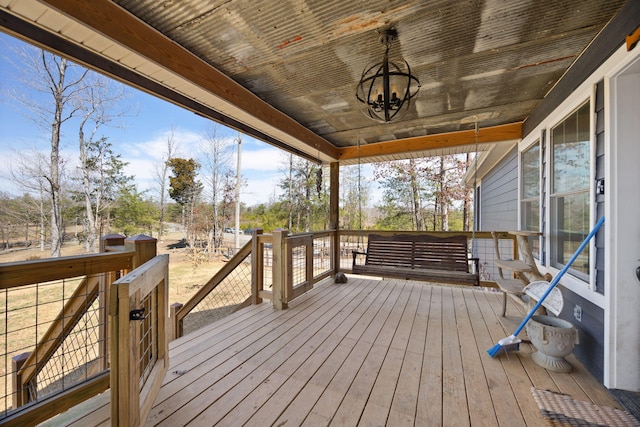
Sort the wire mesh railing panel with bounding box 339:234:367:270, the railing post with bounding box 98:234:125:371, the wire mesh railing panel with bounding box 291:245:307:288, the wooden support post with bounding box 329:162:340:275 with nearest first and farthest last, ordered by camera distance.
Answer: the railing post with bounding box 98:234:125:371
the wire mesh railing panel with bounding box 291:245:307:288
the wooden support post with bounding box 329:162:340:275
the wire mesh railing panel with bounding box 339:234:367:270

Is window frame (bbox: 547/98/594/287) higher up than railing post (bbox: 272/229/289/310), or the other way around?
window frame (bbox: 547/98/594/287)

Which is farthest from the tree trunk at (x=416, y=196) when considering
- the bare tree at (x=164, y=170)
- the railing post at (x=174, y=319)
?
the bare tree at (x=164, y=170)

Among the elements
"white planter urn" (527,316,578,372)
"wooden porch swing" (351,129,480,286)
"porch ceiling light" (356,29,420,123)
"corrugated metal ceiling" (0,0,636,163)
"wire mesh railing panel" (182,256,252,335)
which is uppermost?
"corrugated metal ceiling" (0,0,636,163)

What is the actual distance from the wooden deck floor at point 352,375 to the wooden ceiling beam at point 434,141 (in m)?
2.57

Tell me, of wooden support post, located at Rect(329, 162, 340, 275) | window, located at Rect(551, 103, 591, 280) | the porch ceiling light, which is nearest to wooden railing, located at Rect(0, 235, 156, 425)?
the porch ceiling light

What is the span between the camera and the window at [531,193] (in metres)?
3.26

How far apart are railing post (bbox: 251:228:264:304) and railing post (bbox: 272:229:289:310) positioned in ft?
0.87

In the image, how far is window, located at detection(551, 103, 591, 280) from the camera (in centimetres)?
212

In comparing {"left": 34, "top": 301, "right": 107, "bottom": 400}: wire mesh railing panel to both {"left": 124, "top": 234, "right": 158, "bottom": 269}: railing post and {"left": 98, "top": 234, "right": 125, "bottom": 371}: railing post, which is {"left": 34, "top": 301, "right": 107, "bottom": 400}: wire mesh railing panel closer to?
{"left": 98, "top": 234, "right": 125, "bottom": 371}: railing post

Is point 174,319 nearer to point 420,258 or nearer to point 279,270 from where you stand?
point 279,270

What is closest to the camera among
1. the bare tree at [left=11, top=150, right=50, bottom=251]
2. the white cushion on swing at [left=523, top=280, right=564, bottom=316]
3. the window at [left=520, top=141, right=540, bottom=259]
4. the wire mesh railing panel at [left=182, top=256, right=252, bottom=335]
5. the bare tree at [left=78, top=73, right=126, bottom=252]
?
the white cushion on swing at [left=523, top=280, right=564, bottom=316]

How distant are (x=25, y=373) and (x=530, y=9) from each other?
490 centimetres

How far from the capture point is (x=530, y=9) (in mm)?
1758

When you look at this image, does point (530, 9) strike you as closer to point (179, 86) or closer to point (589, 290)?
point (589, 290)
